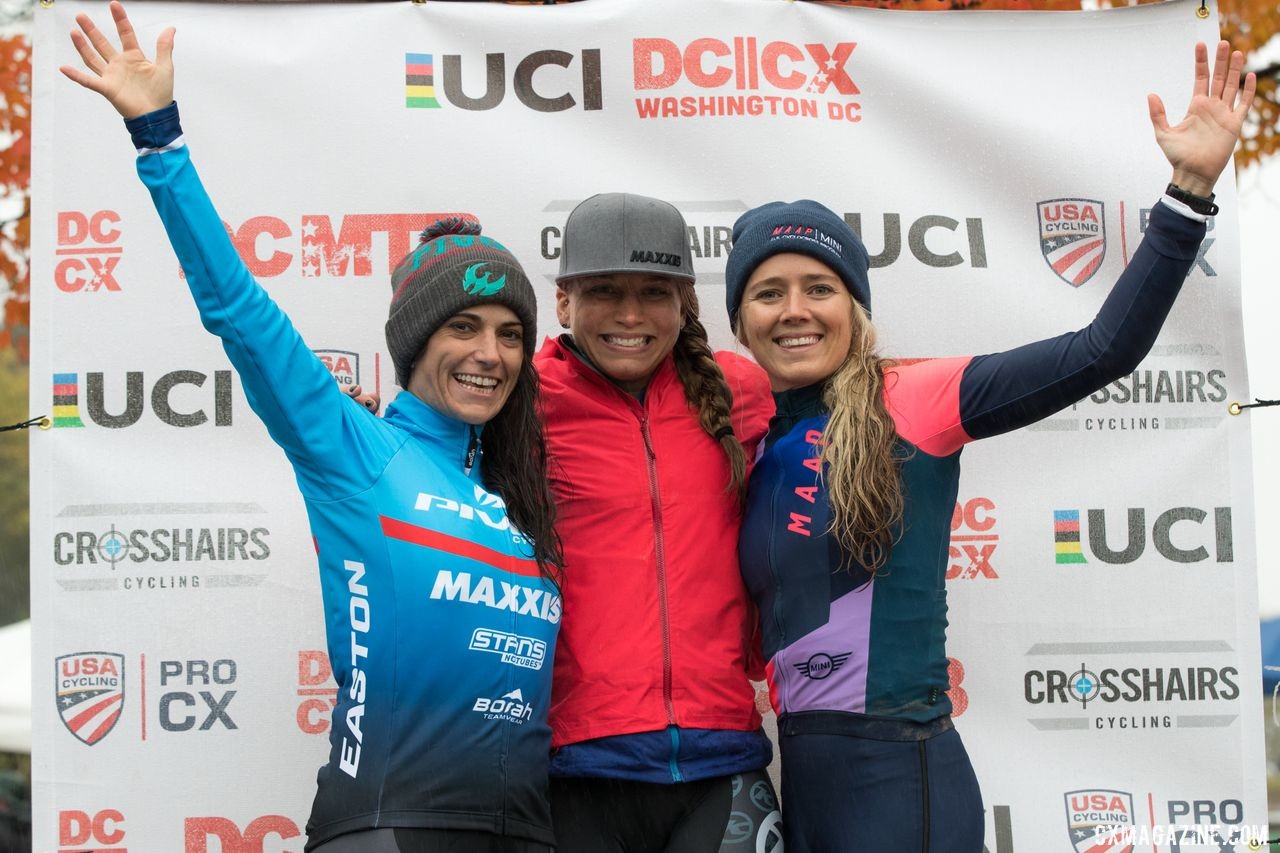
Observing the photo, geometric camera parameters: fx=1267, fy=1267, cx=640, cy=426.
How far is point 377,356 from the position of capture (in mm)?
3557

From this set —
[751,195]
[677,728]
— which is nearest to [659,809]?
[677,728]

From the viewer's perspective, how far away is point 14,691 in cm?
942

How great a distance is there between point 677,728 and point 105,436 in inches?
73.1

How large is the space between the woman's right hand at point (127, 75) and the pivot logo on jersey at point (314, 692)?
172 centimetres

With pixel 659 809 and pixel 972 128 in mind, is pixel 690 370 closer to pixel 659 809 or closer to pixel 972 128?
pixel 659 809

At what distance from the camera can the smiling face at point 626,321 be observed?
9.48 feet

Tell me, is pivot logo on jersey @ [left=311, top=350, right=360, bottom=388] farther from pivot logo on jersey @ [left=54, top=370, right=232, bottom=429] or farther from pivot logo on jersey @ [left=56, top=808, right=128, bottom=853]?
pivot logo on jersey @ [left=56, top=808, right=128, bottom=853]

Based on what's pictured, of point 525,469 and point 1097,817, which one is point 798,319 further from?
point 1097,817

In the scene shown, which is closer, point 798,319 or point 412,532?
point 412,532

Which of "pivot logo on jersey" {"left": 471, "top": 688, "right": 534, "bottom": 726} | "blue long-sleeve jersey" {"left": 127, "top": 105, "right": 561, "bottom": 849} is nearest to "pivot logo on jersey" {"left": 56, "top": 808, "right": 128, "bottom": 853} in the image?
"blue long-sleeve jersey" {"left": 127, "top": 105, "right": 561, "bottom": 849}

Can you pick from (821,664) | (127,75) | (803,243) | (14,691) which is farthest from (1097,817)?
(14,691)

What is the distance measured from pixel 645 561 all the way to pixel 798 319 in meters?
0.62

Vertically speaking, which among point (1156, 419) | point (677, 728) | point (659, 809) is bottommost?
point (659, 809)

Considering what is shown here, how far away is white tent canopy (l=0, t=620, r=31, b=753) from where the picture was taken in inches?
350
